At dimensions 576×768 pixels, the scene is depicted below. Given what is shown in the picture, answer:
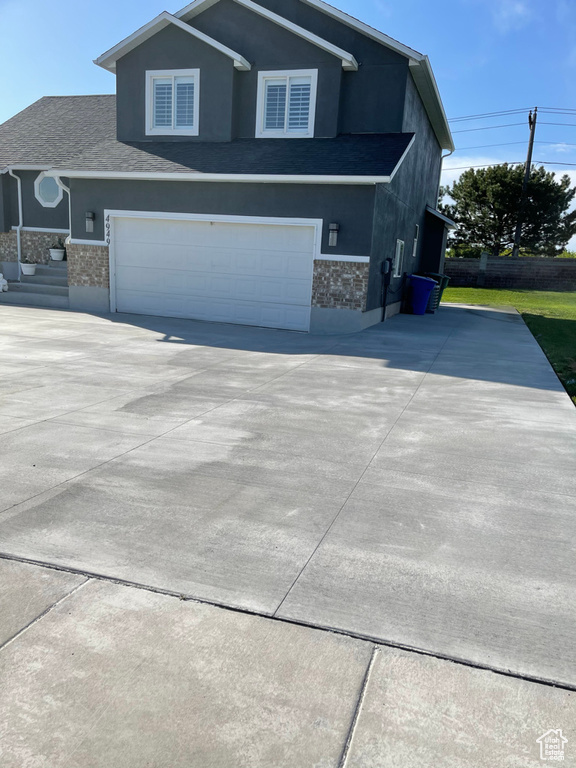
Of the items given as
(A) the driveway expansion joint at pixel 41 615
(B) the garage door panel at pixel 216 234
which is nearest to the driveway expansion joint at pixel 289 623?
(A) the driveway expansion joint at pixel 41 615

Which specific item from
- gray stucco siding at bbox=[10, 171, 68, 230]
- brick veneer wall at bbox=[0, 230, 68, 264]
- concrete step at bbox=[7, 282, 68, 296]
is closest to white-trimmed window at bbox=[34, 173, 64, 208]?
gray stucco siding at bbox=[10, 171, 68, 230]

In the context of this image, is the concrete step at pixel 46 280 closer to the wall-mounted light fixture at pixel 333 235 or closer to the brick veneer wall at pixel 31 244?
the brick veneer wall at pixel 31 244

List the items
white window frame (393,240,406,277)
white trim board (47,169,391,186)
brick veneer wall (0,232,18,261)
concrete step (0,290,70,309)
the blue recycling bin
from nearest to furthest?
white trim board (47,169,391,186) < concrete step (0,290,70,309) < white window frame (393,240,406,277) < the blue recycling bin < brick veneer wall (0,232,18,261)

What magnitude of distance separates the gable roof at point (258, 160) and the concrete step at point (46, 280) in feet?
11.1

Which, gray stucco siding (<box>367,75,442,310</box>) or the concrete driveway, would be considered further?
gray stucco siding (<box>367,75,442,310</box>)

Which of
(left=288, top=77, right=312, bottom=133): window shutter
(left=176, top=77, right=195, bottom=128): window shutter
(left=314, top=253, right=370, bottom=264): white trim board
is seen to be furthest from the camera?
(left=176, top=77, right=195, bottom=128): window shutter

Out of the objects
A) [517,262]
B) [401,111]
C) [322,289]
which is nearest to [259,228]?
[322,289]

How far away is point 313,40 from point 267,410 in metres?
11.1

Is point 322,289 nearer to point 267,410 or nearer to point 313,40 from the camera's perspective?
point 313,40

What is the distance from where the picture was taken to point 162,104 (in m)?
15.1

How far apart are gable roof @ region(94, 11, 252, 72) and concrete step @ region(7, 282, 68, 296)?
6.02 meters

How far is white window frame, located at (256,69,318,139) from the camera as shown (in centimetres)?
1406

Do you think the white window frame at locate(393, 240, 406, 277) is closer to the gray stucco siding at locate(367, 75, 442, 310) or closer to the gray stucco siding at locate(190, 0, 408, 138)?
the gray stucco siding at locate(367, 75, 442, 310)

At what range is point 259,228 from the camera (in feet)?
43.9
